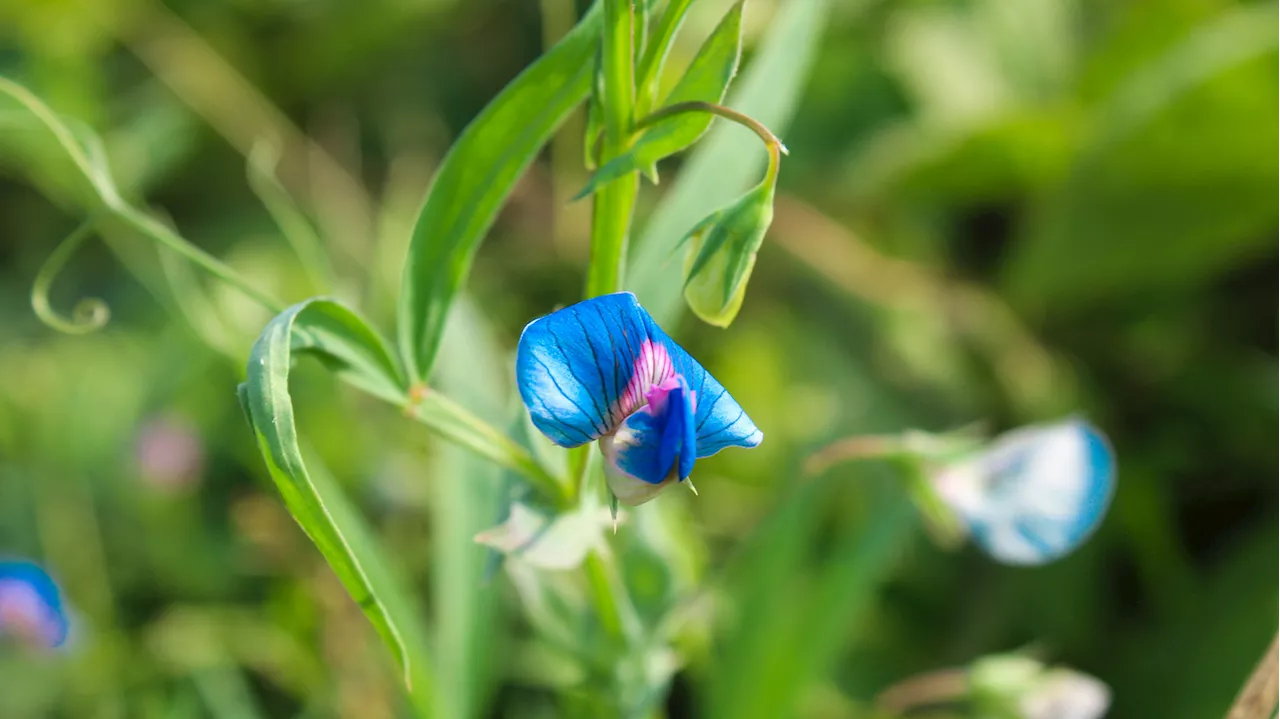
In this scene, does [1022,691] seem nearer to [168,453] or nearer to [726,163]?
[726,163]

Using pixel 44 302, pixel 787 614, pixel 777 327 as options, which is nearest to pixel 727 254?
pixel 44 302

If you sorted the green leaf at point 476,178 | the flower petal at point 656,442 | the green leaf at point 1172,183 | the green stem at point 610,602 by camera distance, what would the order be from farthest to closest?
the green leaf at point 1172,183, the green stem at point 610,602, the green leaf at point 476,178, the flower petal at point 656,442

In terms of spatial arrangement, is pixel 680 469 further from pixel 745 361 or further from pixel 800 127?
pixel 800 127

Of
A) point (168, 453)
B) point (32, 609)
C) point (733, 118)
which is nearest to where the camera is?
point (733, 118)

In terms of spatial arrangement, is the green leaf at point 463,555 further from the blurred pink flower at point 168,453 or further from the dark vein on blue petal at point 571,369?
the blurred pink flower at point 168,453

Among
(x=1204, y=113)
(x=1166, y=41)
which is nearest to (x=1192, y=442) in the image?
(x=1204, y=113)

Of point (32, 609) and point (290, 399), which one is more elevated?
point (32, 609)

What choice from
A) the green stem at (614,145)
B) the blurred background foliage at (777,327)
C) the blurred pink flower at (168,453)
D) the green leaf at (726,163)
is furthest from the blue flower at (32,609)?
the green stem at (614,145)
